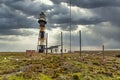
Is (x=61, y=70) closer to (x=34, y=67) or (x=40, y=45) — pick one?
(x=34, y=67)

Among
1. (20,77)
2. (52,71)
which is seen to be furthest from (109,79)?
(20,77)

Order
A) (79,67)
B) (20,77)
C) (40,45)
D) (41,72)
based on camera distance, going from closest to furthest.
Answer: (20,77) → (41,72) → (79,67) → (40,45)

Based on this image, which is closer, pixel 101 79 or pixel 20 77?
pixel 20 77

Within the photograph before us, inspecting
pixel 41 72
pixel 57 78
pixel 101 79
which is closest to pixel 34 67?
pixel 41 72

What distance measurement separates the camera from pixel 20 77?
43.3 m

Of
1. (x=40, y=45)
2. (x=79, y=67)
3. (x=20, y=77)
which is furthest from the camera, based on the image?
(x=40, y=45)

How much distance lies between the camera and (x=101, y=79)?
4759 cm

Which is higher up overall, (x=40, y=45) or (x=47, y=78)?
(x=40, y=45)

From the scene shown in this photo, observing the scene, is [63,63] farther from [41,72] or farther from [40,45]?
[40,45]

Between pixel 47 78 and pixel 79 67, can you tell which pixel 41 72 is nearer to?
pixel 47 78

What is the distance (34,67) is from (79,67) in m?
6.82

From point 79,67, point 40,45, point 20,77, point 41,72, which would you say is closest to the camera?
point 20,77

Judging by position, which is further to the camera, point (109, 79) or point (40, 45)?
point (40, 45)

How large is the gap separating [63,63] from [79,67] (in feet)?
12.9
